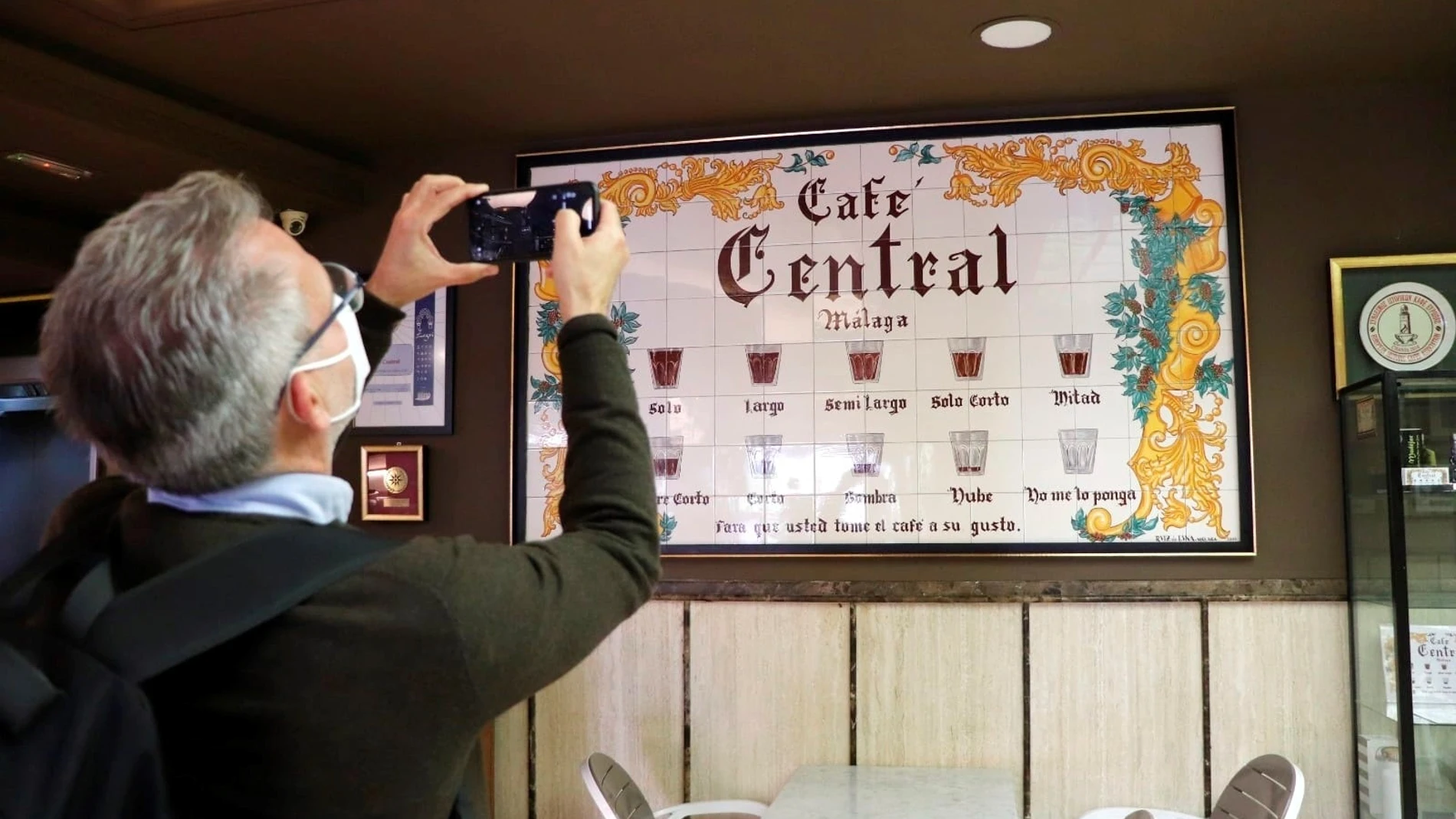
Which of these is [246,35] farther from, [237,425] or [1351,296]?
[1351,296]

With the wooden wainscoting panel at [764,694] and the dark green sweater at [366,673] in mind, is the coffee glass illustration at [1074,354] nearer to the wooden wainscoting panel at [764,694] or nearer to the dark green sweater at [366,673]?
the wooden wainscoting panel at [764,694]

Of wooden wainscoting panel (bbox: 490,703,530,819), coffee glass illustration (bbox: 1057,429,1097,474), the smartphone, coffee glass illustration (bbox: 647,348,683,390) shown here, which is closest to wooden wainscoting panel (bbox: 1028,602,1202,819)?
coffee glass illustration (bbox: 1057,429,1097,474)

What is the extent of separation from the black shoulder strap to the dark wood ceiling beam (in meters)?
2.19

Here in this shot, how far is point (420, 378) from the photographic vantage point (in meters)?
3.39

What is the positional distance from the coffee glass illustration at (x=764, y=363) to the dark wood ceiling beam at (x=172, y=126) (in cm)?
137

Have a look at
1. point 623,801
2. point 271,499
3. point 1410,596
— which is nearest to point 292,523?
point 271,499

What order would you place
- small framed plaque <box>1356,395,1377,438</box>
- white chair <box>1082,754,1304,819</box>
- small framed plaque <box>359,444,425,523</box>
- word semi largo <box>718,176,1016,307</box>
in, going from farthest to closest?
small framed plaque <box>359,444,425,523</box> < word semi largo <box>718,176,1016,307</box> < small framed plaque <box>1356,395,1377,438</box> < white chair <box>1082,754,1304,819</box>

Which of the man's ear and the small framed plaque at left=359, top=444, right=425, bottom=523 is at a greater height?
the man's ear

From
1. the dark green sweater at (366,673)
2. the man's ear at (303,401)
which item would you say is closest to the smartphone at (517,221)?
the man's ear at (303,401)

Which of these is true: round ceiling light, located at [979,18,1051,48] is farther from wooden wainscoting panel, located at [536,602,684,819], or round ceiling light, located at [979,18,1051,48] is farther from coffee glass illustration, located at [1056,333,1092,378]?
wooden wainscoting panel, located at [536,602,684,819]

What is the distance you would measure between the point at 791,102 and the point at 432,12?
3.43 feet

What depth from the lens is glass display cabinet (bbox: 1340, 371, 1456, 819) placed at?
102 inches

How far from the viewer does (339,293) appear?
95cm

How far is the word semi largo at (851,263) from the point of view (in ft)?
10.2
